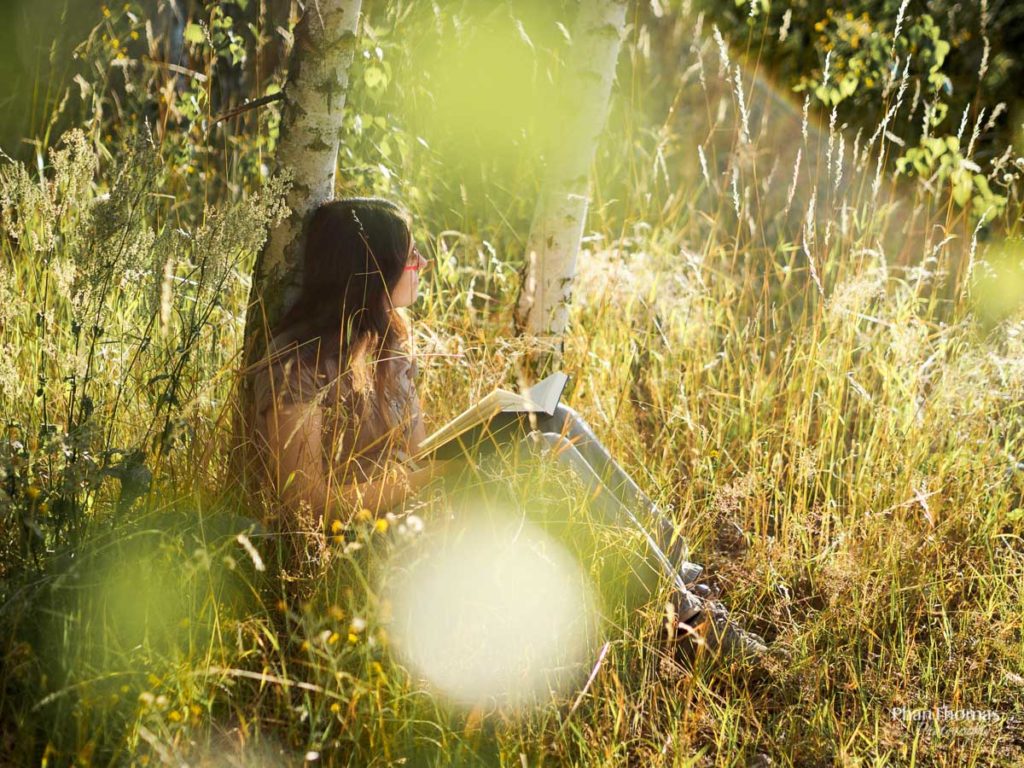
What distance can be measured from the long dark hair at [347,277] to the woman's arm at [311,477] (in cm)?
17

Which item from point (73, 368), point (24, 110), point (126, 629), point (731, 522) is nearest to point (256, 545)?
point (126, 629)

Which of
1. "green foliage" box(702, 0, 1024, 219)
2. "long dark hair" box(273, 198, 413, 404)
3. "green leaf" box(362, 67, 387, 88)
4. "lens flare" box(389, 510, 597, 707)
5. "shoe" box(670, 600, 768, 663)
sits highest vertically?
"green foliage" box(702, 0, 1024, 219)

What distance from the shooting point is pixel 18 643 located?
5.34 feet

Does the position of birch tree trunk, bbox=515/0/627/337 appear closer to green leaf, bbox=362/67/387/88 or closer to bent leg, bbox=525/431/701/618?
green leaf, bbox=362/67/387/88

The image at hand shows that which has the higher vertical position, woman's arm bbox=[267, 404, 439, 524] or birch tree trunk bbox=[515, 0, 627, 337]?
birch tree trunk bbox=[515, 0, 627, 337]

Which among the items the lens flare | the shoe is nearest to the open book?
the lens flare

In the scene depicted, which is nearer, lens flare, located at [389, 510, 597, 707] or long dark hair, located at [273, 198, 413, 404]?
lens flare, located at [389, 510, 597, 707]

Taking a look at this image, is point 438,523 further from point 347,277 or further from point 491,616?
point 347,277

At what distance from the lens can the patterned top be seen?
215 centimetres

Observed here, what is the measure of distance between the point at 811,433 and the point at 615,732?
150 centimetres

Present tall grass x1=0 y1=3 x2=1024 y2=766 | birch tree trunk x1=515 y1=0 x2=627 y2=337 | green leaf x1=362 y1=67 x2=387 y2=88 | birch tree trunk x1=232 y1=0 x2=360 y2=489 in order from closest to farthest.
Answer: tall grass x1=0 y1=3 x2=1024 y2=766, birch tree trunk x1=232 y1=0 x2=360 y2=489, birch tree trunk x1=515 y1=0 x2=627 y2=337, green leaf x1=362 y1=67 x2=387 y2=88

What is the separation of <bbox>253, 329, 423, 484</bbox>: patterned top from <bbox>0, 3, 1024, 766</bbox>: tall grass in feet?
0.44

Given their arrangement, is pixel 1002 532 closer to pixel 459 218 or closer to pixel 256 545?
pixel 256 545

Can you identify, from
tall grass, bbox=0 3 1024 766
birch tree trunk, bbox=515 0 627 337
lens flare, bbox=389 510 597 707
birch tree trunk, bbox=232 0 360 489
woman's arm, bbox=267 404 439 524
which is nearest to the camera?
tall grass, bbox=0 3 1024 766
